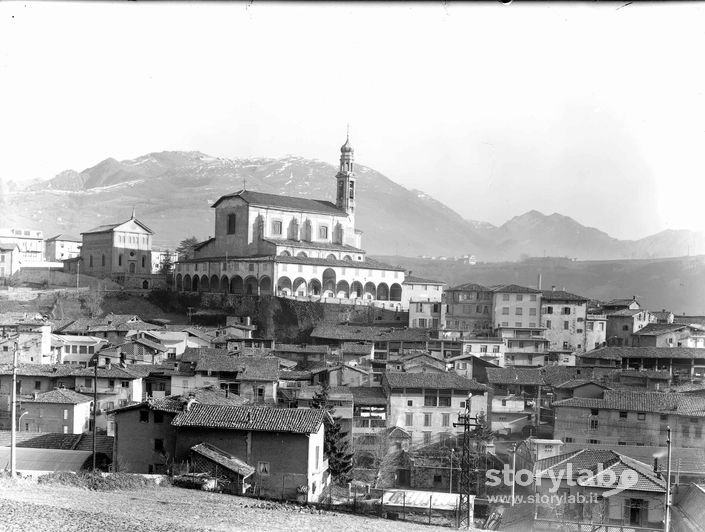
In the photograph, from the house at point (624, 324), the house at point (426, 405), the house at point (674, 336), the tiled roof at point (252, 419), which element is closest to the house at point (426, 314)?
the house at point (624, 324)

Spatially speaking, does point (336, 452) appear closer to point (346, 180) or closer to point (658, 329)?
point (658, 329)

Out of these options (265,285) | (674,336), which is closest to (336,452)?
(674,336)

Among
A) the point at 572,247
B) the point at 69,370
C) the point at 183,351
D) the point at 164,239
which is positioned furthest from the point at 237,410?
the point at 572,247

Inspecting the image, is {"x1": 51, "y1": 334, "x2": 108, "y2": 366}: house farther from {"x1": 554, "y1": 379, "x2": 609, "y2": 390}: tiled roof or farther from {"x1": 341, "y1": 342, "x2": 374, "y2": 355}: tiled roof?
{"x1": 554, "y1": 379, "x2": 609, "y2": 390}: tiled roof

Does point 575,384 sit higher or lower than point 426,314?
lower

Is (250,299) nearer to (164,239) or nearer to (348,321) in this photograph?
(348,321)

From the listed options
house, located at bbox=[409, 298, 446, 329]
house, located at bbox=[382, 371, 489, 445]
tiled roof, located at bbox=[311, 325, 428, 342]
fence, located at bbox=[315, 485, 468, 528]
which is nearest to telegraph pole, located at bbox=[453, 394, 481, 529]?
fence, located at bbox=[315, 485, 468, 528]
